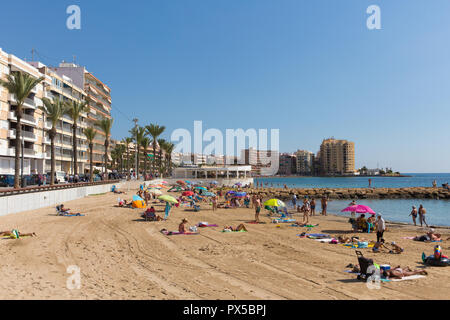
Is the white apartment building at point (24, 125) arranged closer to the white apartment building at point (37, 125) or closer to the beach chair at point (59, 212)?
the white apartment building at point (37, 125)

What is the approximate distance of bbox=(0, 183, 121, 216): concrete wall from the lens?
19945 millimetres

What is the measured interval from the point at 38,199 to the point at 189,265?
62.1 ft

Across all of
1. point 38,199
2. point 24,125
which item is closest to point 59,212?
point 38,199

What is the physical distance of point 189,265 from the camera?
1010 cm

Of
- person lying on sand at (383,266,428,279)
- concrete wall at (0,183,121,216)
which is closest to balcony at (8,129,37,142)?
concrete wall at (0,183,121,216)

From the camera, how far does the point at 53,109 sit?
3416 centimetres

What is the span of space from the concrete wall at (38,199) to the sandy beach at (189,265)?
9.46 feet

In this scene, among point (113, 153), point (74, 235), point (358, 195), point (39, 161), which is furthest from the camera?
point (113, 153)

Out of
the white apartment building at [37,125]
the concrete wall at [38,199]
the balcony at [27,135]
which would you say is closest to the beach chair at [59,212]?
the concrete wall at [38,199]

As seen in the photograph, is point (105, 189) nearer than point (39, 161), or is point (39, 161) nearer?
point (105, 189)

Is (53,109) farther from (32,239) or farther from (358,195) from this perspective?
(358,195)

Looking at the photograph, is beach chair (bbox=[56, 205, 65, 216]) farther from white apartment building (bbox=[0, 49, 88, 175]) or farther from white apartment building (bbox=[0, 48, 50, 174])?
white apartment building (bbox=[0, 49, 88, 175])
